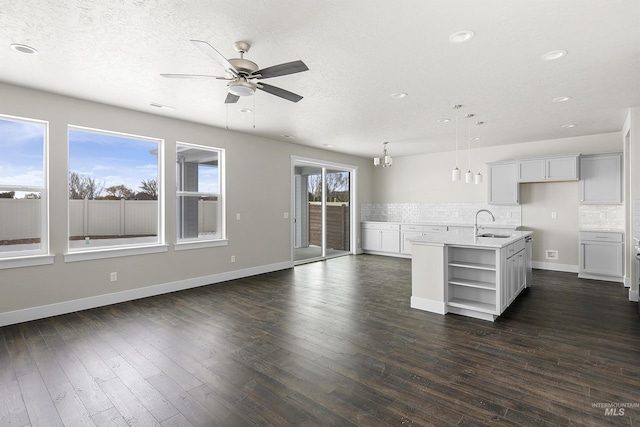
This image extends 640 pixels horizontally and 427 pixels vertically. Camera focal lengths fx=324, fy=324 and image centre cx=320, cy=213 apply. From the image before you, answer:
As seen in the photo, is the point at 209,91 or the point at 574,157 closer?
the point at 209,91

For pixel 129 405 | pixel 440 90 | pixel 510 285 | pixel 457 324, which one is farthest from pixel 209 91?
pixel 510 285

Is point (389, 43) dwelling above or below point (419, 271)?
above

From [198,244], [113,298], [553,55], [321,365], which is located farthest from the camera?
[198,244]

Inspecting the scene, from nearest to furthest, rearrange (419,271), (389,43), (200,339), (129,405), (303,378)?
(129,405), (303,378), (389,43), (200,339), (419,271)

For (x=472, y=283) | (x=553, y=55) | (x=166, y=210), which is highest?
(x=553, y=55)

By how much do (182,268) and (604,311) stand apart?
225 inches

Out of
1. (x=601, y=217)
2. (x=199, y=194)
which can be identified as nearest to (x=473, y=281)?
(x=601, y=217)

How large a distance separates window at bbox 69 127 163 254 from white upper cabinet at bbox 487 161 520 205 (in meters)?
6.26

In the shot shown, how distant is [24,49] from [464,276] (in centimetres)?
493

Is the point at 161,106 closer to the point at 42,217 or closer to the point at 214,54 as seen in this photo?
the point at 42,217

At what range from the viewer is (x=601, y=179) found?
561 centimetres

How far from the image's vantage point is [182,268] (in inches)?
200

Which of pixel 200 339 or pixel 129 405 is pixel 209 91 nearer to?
pixel 200 339

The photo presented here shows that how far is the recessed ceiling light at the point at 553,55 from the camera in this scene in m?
2.80
